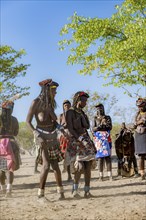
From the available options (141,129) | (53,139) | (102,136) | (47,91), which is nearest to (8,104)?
(47,91)

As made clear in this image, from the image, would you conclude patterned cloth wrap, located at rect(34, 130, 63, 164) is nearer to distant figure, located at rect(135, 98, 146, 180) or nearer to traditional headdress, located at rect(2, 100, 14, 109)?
traditional headdress, located at rect(2, 100, 14, 109)

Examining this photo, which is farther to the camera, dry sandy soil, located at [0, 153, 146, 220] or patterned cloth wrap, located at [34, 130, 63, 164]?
patterned cloth wrap, located at [34, 130, 63, 164]

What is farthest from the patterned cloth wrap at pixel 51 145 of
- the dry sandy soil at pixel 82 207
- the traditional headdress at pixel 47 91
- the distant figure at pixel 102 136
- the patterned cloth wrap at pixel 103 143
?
the patterned cloth wrap at pixel 103 143

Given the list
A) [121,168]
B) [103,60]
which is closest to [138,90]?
[103,60]

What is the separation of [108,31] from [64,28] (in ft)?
7.40

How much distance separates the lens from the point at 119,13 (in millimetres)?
18469

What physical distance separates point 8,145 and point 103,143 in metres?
3.33

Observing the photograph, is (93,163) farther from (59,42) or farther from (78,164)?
(59,42)

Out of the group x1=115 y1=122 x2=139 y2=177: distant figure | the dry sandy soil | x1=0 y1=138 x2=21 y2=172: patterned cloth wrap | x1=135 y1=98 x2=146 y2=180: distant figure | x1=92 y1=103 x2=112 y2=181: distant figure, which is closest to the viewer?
the dry sandy soil

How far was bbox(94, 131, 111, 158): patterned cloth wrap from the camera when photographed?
10260 millimetres

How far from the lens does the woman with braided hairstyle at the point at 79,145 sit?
23.0 ft

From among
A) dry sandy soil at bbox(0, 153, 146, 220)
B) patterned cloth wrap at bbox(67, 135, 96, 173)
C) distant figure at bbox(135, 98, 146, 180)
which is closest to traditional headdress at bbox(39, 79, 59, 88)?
patterned cloth wrap at bbox(67, 135, 96, 173)

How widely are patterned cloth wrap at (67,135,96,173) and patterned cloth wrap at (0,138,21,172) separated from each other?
1.42 meters

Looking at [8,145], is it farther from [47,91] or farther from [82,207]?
[82,207]
